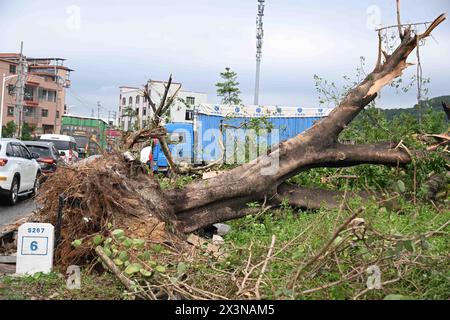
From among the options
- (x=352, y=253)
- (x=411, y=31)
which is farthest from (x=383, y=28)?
(x=352, y=253)

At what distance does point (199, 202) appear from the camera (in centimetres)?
799

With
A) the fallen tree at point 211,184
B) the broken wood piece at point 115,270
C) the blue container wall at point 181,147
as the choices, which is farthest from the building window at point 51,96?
the broken wood piece at point 115,270

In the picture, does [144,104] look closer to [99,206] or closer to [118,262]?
Answer: [99,206]

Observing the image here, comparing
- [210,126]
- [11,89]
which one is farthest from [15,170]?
[11,89]

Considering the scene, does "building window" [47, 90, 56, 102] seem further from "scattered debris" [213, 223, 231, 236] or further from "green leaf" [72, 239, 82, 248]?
"green leaf" [72, 239, 82, 248]

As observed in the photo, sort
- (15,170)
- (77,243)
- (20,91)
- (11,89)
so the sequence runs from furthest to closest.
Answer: (11,89) < (20,91) < (15,170) < (77,243)

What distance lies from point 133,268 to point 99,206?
75.0 inches

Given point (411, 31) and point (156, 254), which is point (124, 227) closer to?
point (156, 254)

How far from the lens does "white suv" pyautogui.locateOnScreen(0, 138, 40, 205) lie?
45.3 feet

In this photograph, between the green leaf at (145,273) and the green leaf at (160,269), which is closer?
the green leaf at (145,273)

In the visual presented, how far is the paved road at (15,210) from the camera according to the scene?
11.6m

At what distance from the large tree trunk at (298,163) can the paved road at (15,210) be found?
16.5 feet

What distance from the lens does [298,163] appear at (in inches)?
332

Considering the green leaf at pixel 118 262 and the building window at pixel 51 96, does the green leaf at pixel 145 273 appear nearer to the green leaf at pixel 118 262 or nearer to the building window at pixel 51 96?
the green leaf at pixel 118 262
